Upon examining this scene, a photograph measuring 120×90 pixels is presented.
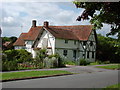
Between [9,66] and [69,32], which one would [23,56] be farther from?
[69,32]

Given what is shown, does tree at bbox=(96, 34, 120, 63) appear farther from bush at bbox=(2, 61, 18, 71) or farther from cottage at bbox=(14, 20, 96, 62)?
bush at bbox=(2, 61, 18, 71)

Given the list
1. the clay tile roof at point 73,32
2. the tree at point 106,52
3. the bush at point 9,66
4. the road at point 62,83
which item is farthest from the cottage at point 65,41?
the road at point 62,83

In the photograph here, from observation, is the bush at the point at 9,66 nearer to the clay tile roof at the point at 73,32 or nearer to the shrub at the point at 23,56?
the shrub at the point at 23,56

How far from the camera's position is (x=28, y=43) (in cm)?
4266

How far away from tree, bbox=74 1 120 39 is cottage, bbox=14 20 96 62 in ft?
88.2

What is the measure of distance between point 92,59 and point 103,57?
3.18 metres

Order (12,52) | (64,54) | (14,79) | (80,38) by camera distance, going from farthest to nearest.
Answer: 1. (80,38)
2. (64,54)
3. (12,52)
4. (14,79)

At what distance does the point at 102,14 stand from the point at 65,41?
2937 cm

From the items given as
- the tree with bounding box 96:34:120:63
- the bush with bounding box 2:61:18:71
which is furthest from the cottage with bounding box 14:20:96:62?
the bush with bounding box 2:61:18:71

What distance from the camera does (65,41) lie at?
36938 millimetres

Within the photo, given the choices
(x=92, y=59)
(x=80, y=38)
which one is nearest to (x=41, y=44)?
(x=80, y=38)

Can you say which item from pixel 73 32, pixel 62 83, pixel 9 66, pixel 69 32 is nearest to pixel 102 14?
pixel 62 83

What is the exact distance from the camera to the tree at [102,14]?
649 centimetres

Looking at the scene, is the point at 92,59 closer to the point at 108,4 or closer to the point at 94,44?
the point at 94,44
